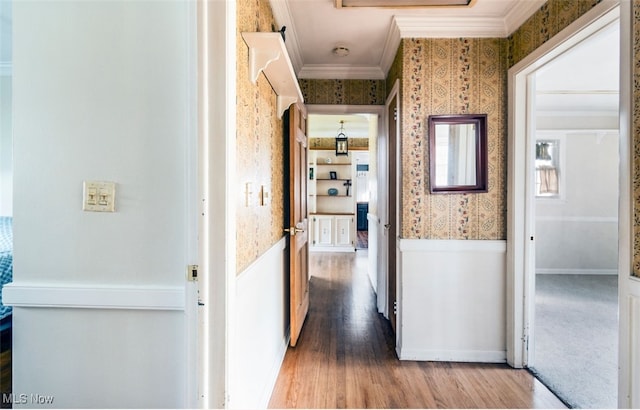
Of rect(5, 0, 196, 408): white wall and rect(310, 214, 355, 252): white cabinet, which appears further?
rect(310, 214, 355, 252): white cabinet

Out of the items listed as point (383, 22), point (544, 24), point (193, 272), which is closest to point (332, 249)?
point (383, 22)

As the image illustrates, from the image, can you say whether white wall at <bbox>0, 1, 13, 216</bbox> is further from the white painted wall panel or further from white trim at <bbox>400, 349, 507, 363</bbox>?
white trim at <bbox>400, 349, 507, 363</bbox>

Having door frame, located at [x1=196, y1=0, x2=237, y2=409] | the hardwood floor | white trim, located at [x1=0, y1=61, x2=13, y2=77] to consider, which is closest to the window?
the hardwood floor

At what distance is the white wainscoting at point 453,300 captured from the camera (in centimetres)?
232

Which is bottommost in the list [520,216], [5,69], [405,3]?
[520,216]

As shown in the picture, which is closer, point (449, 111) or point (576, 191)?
point (449, 111)

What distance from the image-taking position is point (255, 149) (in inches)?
64.5

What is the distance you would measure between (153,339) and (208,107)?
0.91 meters

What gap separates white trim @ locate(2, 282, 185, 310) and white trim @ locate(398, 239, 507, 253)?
1.68 m

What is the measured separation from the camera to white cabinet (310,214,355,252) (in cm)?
672

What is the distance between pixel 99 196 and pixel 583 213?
6.07 m

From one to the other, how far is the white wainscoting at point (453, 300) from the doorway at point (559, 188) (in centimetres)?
10

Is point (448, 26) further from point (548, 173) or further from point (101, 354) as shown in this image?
point (548, 173)

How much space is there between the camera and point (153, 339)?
47.6 inches
